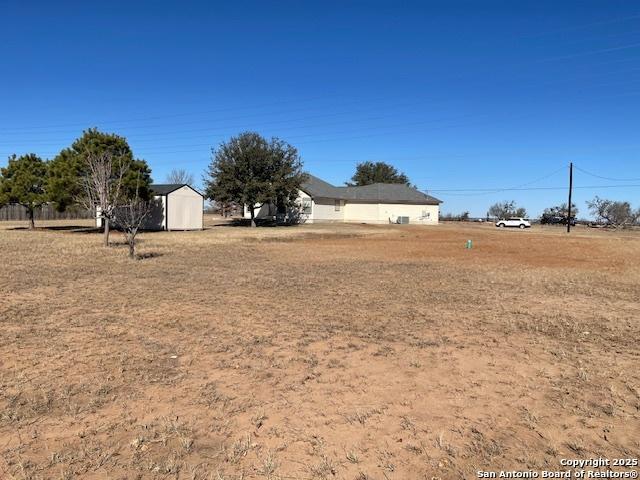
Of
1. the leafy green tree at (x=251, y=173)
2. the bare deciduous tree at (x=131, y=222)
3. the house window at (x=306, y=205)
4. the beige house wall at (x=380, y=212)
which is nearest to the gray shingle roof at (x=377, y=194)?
the beige house wall at (x=380, y=212)

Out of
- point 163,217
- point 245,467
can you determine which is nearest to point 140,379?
point 245,467

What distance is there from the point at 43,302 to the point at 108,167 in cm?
1504

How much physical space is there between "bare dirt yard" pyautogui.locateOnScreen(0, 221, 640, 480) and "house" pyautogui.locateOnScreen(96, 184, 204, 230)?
2467 cm

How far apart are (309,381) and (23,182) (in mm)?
32580

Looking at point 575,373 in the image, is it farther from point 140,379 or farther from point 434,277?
A: point 434,277

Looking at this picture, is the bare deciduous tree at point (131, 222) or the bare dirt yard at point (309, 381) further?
the bare deciduous tree at point (131, 222)

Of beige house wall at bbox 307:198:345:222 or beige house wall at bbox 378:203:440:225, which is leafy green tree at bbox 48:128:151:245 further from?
beige house wall at bbox 378:203:440:225

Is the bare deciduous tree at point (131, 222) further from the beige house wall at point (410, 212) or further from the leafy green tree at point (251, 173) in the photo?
the beige house wall at point (410, 212)

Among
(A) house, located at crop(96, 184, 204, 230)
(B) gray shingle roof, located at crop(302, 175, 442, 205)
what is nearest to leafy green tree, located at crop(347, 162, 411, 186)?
(B) gray shingle roof, located at crop(302, 175, 442, 205)

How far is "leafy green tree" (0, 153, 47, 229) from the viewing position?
99.8 feet

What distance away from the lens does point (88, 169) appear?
26.9m

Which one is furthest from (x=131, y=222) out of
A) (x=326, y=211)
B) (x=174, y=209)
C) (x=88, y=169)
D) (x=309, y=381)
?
(x=326, y=211)

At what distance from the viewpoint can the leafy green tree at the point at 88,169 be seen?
88.3 feet

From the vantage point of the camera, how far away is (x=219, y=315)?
7.44 m
